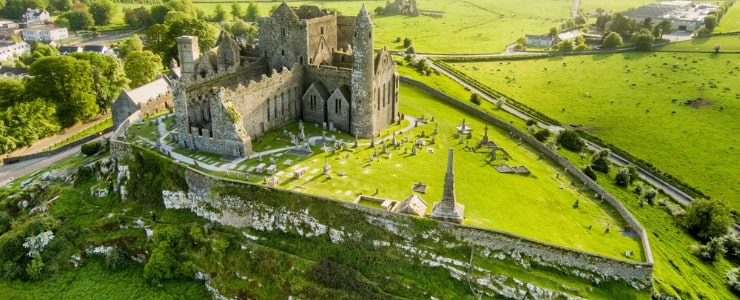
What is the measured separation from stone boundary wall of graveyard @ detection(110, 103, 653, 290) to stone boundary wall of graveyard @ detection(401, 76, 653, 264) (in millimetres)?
2170

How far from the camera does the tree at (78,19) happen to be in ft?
571

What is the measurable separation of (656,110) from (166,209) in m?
86.4

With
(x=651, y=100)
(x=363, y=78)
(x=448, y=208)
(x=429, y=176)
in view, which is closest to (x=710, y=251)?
(x=429, y=176)

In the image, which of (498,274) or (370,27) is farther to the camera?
(370,27)

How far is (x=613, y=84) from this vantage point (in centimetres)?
11544

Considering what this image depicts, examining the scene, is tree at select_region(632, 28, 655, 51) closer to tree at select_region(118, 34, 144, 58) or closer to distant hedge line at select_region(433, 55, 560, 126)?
distant hedge line at select_region(433, 55, 560, 126)

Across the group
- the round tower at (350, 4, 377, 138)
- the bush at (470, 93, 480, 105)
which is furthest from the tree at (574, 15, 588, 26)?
the round tower at (350, 4, 377, 138)

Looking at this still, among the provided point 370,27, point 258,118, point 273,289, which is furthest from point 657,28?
point 273,289

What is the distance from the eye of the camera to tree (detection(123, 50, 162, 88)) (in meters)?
97.4

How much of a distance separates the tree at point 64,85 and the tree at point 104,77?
2133 mm

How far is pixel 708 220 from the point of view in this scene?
202ft

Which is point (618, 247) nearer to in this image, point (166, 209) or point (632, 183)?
point (632, 183)

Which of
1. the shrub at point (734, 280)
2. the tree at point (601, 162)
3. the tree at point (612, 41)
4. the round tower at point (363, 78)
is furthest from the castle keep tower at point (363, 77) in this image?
the tree at point (612, 41)

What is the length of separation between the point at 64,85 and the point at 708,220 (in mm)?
88497
